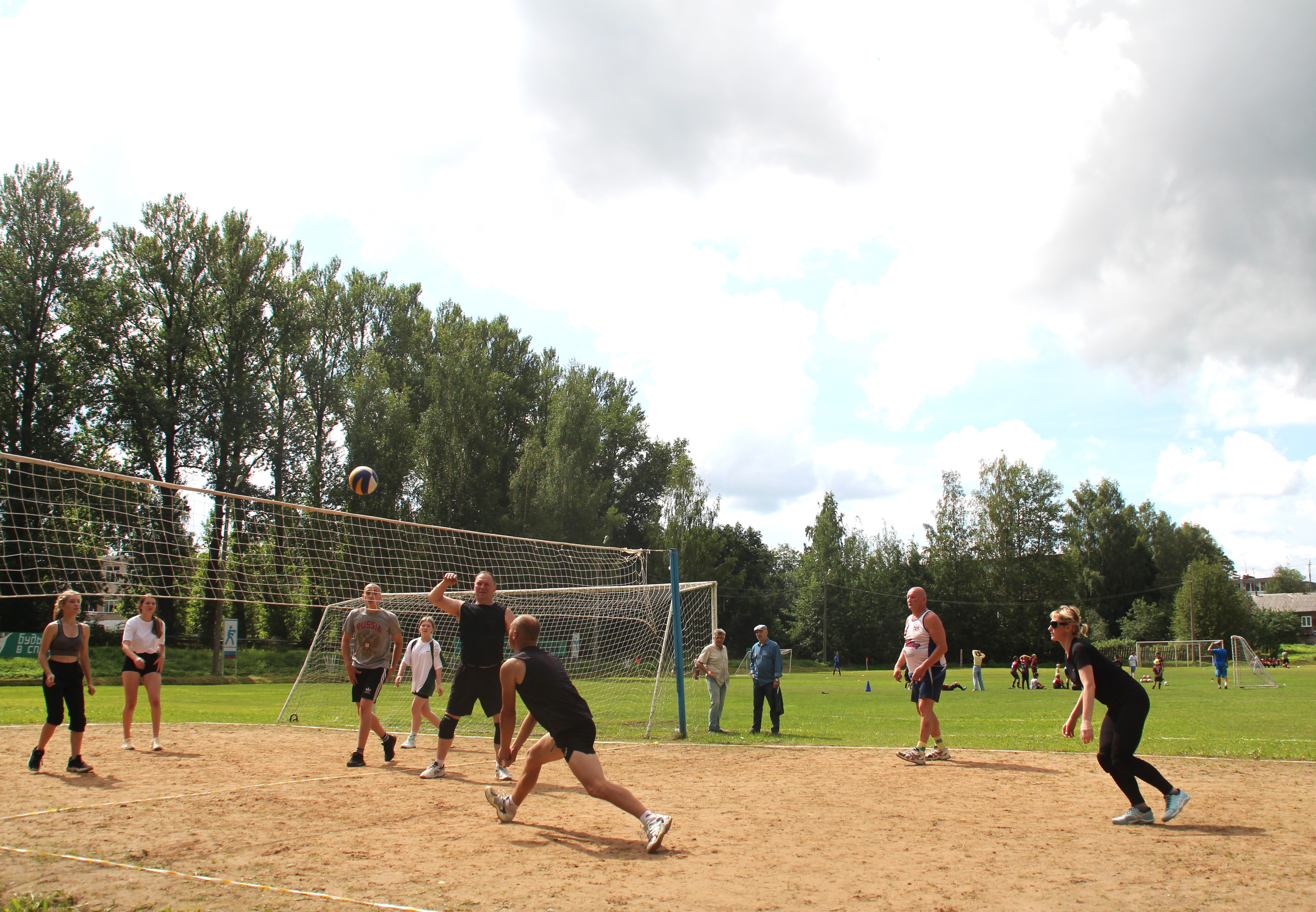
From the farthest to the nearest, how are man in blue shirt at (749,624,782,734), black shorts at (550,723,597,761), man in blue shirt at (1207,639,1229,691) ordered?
man in blue shirt at (1207,639,1229,691), man in blue shirt at (749,624,782,734), black shorts at (550,723,597,761)

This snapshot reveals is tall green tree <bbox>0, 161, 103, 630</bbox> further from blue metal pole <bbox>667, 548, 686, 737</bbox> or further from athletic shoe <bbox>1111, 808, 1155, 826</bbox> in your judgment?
athletic shoe <bbox>1111, 808, 1155, 826</bbox>

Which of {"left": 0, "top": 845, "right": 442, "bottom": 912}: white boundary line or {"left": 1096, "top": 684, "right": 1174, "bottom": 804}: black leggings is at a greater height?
{"left": 1096, "top": 684, "right": 1174, "bottom": 804}: black leggings

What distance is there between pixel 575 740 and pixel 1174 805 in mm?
4357

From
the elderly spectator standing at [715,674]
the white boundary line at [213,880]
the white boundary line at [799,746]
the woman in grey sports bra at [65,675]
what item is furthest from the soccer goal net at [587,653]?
the white boundary line at [213,880]

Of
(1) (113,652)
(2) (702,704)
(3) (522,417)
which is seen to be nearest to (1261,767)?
(2) (702,704)

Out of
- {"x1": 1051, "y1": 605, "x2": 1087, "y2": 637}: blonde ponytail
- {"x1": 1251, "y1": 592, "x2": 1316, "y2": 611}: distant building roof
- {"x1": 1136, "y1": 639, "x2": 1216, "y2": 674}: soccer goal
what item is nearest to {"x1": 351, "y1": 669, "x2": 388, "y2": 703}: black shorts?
{"x1": 1051, "y1": 605, "x2": 1087, "y2": 637}: blonde ponytail

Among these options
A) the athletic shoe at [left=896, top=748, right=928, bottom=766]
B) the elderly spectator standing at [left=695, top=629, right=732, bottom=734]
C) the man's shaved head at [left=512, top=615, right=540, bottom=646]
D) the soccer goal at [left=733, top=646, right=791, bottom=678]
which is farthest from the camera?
the soccer goal at [left=733, top=646, right=791, bottom=678]

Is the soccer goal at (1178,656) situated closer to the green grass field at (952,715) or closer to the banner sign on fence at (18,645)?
the green grass field at (952,715)

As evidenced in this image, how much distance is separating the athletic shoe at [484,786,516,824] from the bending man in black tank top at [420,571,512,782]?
203 centimetres

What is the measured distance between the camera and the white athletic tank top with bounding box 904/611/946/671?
965 cm

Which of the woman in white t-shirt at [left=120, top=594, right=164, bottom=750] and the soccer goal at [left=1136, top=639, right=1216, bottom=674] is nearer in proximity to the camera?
the woman in white t-shirt at [left=120, top=594, right=164, bottom=750]

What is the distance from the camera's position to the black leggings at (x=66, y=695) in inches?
339

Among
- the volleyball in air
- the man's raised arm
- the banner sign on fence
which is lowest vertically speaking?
the banner sign on fence

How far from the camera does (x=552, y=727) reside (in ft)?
19.2
